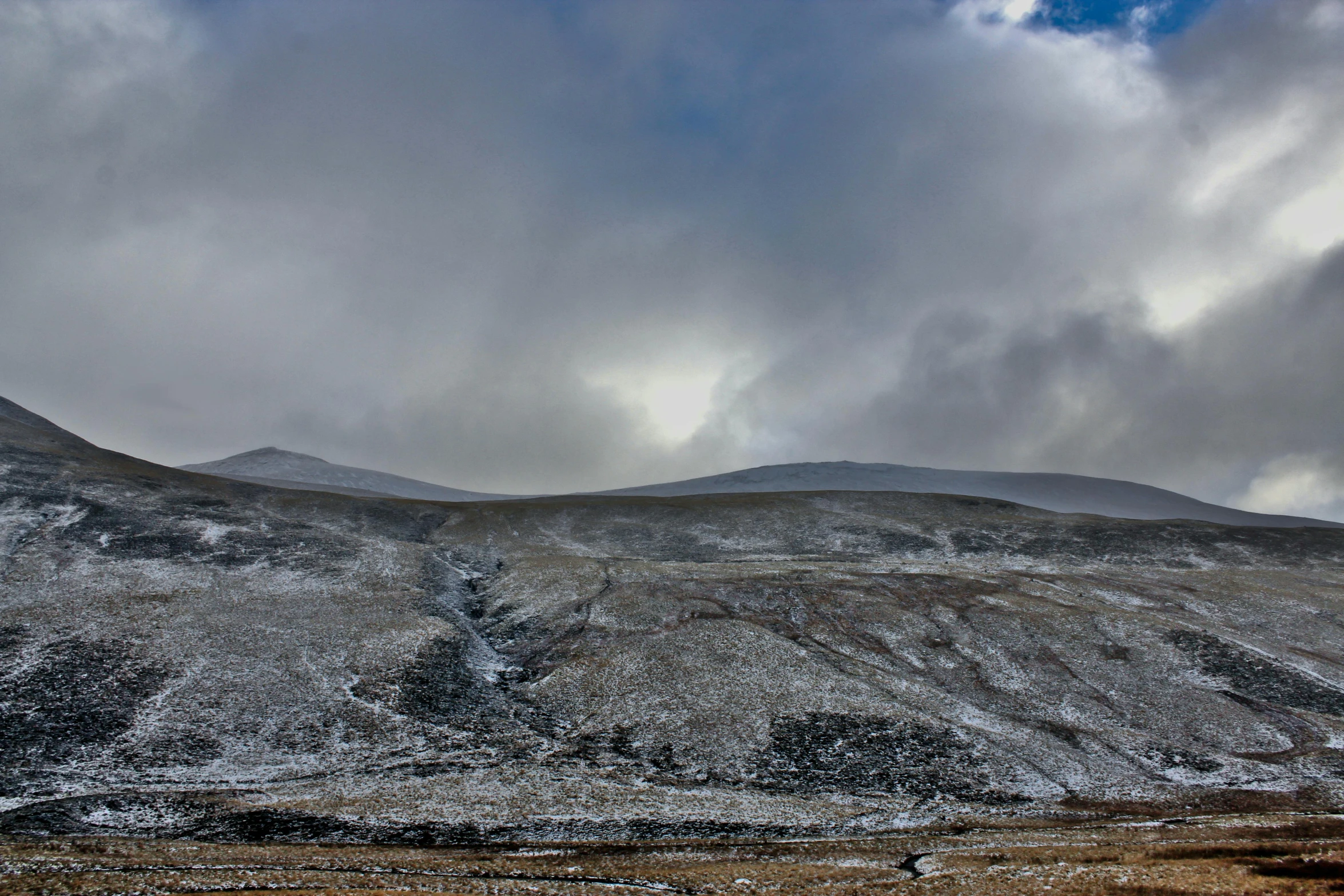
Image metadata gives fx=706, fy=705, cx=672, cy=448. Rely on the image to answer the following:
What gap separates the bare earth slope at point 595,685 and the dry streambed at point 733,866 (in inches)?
125

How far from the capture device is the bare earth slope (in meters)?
32.9

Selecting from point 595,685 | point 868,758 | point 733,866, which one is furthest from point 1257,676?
point 733,866

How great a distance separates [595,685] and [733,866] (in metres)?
26.6

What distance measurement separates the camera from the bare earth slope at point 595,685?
3288 centimetres

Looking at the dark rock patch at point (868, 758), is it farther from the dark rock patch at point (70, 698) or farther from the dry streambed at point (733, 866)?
the dark rock patch at point (70, 698)

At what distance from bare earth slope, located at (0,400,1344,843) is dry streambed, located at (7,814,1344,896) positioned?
3.17 meters

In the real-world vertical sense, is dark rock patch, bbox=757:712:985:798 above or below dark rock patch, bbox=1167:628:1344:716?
below

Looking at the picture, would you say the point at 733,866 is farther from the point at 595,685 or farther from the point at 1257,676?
the point at 1257,676

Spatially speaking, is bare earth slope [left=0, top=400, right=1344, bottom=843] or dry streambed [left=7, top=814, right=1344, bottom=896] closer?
dry streambed [left=7, top=814, right=1344, bottom=896]

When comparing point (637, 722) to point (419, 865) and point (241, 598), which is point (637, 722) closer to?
point (419, 865)

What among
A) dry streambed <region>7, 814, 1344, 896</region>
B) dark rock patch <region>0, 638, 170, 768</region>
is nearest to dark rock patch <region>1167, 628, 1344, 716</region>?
dry streambed <region>7, 814, 1344, 896</region>

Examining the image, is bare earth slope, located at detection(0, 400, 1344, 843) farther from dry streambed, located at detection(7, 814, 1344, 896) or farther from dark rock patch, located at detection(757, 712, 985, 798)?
dry streambed, located at detection(7, 814, 1344, 896)

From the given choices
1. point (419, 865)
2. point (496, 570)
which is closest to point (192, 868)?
point (419, 865)

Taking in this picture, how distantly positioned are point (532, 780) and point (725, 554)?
213ft
